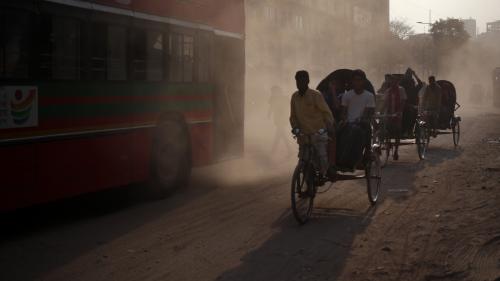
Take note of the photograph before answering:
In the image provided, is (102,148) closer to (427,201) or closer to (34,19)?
(34,19)

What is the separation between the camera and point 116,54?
9.34m

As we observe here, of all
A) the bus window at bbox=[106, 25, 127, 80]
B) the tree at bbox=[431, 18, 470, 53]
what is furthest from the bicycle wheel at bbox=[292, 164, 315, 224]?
the tree at bbox=[431, 18, 470, 53]

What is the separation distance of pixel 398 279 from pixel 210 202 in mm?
4473

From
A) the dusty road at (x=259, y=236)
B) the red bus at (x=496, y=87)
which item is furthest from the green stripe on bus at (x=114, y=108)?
the red bus at (x=496, y=87)

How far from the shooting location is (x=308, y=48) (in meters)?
45.9

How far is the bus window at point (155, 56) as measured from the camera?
10.1 meters

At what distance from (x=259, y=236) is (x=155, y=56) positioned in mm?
3815

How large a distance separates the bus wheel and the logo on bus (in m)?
2.83

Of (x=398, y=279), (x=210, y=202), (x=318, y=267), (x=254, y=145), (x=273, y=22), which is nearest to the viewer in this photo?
(x=398, y=279)

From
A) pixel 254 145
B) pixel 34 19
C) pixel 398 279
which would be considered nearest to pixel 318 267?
pixel 398 279

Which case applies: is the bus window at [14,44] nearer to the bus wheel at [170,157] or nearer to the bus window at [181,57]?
the bus wheel at [170,157]

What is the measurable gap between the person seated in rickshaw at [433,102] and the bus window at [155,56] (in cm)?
1040

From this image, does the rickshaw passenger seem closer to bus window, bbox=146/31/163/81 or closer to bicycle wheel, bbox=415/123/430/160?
bus window, bbox=146/31/163/81

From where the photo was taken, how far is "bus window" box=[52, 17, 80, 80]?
8086 millimetres
